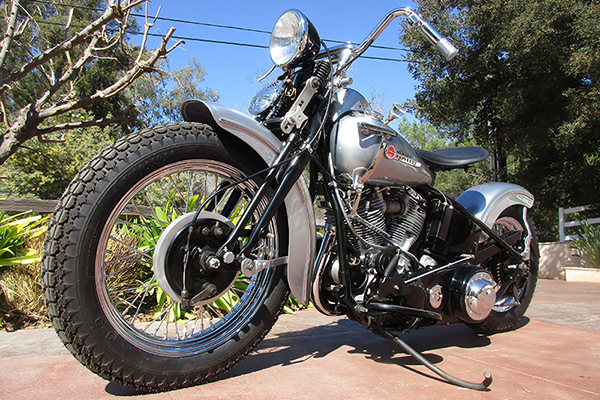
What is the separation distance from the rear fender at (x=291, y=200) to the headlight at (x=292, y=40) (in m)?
0.42

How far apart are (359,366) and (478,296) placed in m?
0.78

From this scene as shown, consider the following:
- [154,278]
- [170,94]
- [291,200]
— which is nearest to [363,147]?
[291,200]

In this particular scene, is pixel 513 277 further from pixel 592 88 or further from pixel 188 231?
pixel 592 88

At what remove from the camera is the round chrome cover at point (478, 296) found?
2.23 m

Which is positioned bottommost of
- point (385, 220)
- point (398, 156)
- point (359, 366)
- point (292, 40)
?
point (359, 366)

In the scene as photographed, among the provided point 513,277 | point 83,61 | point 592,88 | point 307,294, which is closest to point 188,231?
point 307,294

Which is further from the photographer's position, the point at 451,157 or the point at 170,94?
the point at 170,94

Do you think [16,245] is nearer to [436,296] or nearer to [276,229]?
[276,229]

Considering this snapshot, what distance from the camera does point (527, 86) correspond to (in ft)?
40.8

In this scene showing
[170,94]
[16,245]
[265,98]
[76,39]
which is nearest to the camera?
[265,98]

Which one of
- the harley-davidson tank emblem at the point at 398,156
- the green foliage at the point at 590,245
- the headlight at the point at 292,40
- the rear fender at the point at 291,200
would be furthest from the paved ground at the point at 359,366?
the green foliage at the point at 590,245

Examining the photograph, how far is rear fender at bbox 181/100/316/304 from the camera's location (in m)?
1.81

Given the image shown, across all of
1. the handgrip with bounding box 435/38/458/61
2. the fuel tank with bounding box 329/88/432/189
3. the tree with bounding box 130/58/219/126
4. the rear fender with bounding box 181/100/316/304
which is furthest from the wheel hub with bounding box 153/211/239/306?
the tree with bounding box 130/58/219/126

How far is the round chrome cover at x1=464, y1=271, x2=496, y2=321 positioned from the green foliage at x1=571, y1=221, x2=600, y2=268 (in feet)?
28.1
